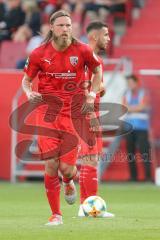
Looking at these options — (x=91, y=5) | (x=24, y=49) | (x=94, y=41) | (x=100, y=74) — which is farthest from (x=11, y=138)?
(x=100, y=74)

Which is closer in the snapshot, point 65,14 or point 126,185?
point 65,14

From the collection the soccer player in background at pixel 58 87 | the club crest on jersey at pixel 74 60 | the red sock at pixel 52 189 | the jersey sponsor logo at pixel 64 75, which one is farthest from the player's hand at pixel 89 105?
the red sock at pixel 52 189

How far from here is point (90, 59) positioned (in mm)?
10734

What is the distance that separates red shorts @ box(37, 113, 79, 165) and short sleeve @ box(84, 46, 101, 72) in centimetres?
71

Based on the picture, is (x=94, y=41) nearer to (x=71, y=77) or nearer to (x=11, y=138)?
(x=71, y=77)

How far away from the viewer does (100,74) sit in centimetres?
1092

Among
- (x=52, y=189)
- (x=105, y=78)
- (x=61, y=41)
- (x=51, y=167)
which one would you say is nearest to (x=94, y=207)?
(x=52, y=189)

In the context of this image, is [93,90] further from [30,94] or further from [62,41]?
[30,94]

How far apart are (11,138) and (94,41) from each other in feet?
28.4

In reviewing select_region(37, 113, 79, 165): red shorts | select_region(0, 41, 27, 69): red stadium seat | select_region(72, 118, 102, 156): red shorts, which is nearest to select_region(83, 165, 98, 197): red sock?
select_region(72, 118, 102, 156): red shorts

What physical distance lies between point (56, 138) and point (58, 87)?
636mm

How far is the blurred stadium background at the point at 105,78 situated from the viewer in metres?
15.6

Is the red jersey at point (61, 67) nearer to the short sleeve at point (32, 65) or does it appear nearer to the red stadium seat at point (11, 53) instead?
the short sleeve at point (32, 65)

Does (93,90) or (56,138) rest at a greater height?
(93,90)
